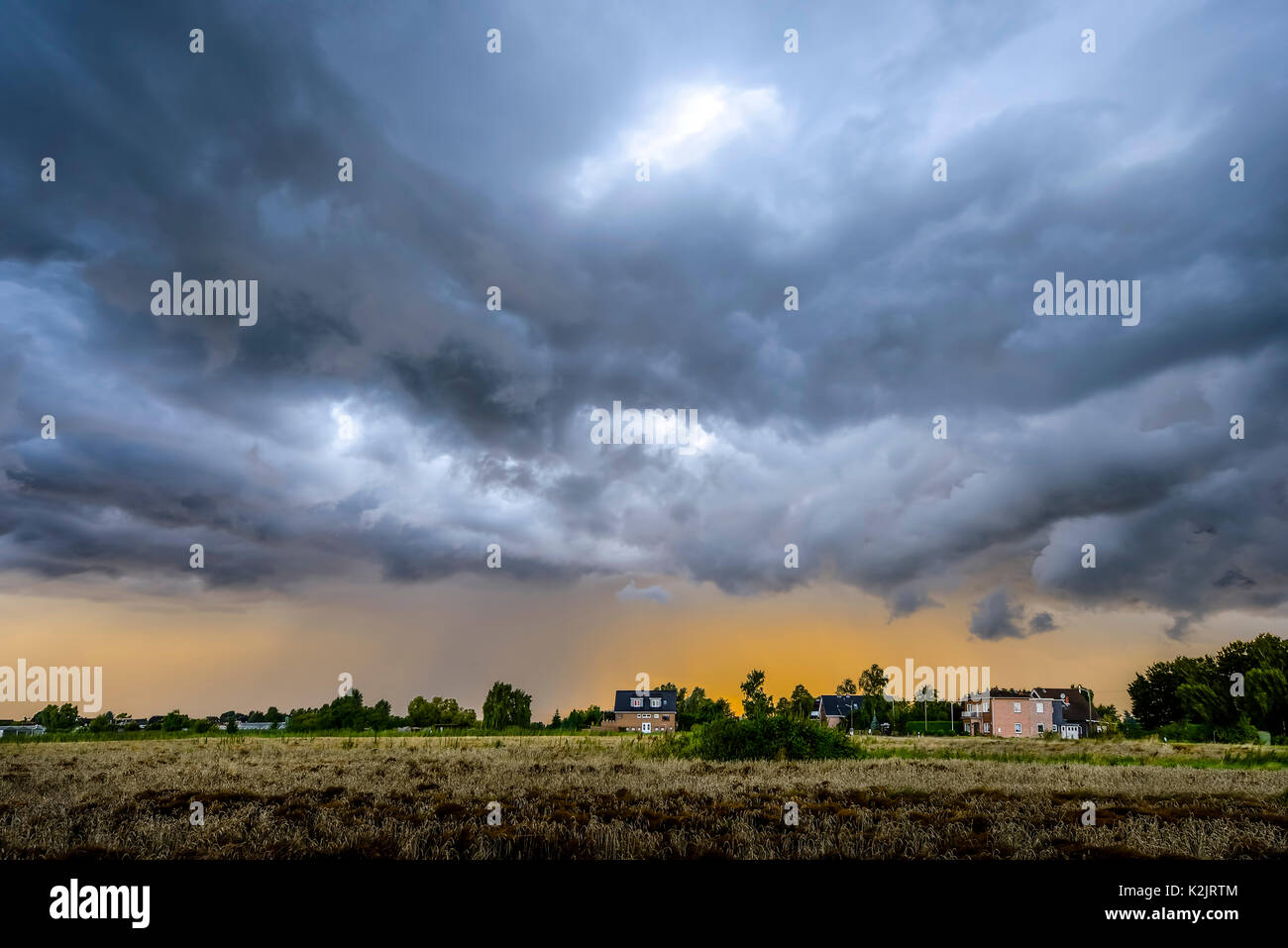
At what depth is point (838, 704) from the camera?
137250 mm

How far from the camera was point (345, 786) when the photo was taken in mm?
18188

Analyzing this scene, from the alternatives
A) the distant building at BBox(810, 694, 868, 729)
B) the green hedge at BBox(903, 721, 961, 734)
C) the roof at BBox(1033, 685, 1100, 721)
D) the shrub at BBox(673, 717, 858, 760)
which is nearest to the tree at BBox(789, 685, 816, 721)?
the distant building at BBox(810, 694, 868, 729)

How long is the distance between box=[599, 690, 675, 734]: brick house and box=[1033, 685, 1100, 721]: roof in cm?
6435

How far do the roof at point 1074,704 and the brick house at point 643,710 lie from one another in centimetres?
6435

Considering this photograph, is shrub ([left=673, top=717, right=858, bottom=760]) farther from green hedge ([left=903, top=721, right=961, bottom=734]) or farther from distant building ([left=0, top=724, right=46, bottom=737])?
distant building ([left=0, top=724, right=46, bottom=737])

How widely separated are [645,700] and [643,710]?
2959mm

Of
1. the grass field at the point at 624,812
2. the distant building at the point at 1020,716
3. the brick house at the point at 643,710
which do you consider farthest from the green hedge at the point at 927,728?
the grass field at the point at 624,812

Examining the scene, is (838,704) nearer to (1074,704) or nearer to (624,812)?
(1074,704)

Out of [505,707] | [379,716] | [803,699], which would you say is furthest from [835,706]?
[379,716]

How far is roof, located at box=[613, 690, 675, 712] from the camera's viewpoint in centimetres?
12706

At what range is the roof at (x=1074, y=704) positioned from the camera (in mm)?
127312
